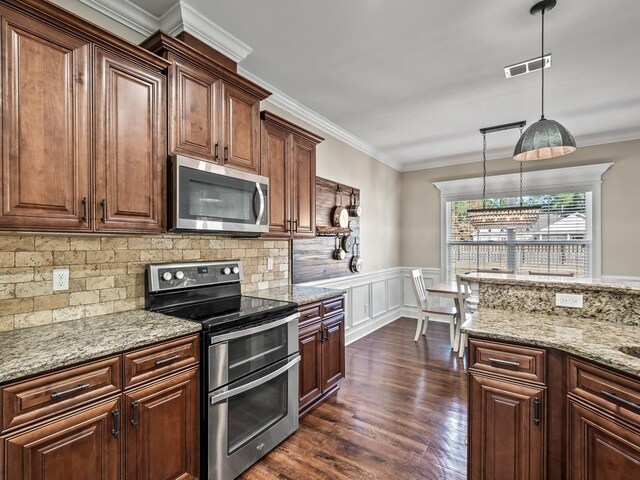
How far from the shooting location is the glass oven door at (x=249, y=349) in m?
1.83

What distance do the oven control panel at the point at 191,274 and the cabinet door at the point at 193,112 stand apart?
752mm

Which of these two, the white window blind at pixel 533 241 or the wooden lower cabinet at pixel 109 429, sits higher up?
the white window blind at pixel 533 241

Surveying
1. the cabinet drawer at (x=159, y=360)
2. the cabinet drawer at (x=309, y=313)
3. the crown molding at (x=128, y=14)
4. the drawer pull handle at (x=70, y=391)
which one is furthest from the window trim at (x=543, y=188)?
the drawer pull handle at (x=70, y=391)

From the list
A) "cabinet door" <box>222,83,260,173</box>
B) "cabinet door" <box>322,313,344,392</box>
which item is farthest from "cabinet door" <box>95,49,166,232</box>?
"cabinet door" <box>322,313,344,392</box>

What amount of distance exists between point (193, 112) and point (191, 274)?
1079 mm

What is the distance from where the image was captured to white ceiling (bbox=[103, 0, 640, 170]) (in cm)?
213

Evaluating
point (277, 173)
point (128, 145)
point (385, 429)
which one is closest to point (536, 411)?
point (385, 429)

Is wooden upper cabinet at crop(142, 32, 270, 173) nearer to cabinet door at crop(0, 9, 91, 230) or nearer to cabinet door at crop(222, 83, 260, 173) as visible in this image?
cabinet door at crop(222, 83, 260, 173)

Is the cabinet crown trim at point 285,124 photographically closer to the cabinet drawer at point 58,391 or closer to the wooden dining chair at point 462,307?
the cabinet drawer at point 58,391

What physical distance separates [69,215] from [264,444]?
1732 mm

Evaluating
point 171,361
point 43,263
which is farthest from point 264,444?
point 43,263

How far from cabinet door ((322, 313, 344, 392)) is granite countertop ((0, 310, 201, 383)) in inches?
52.3

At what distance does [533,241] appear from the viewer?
510cm

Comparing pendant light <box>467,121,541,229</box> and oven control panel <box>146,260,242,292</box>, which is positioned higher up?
pendant light <box>467,121,541,229</box>
